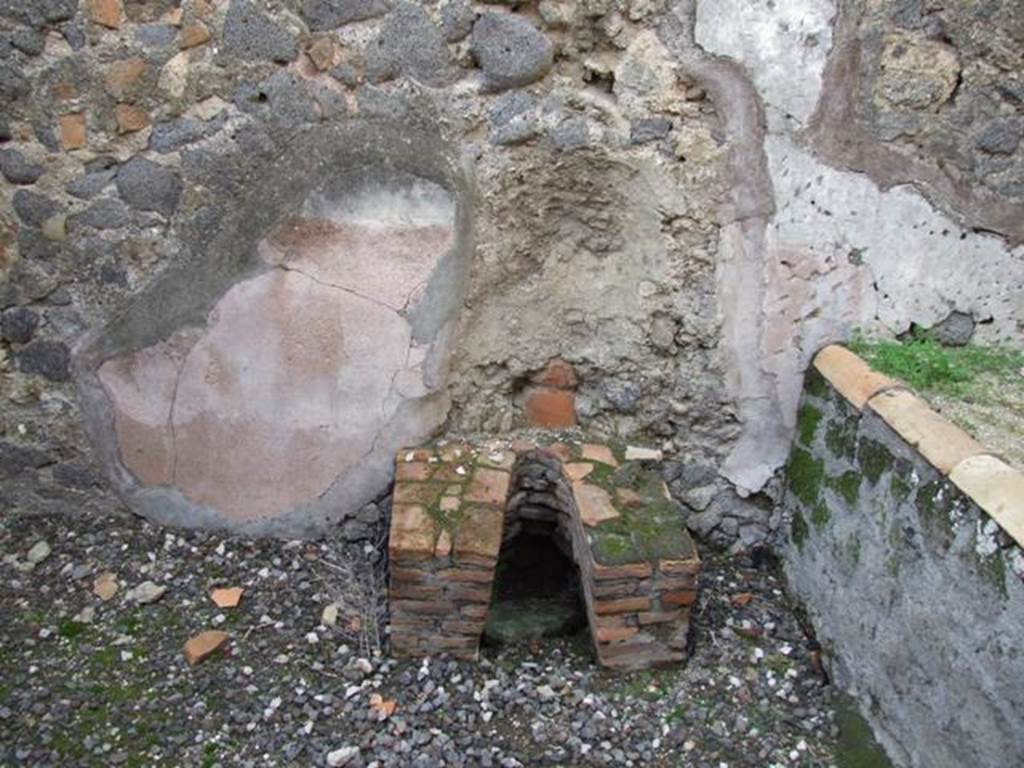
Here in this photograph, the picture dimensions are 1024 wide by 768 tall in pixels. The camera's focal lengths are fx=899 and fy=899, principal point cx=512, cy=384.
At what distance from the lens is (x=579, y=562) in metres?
2.76

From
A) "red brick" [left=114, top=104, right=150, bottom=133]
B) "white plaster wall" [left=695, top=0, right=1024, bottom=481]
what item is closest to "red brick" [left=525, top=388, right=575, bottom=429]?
"white plaster wall" [left=695, top=0, right=1024, bottom=481]

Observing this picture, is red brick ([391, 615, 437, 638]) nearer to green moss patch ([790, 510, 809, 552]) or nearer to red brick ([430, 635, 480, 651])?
red brick ([430, 635, 480, 651])

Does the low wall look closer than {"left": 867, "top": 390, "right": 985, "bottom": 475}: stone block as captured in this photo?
Yes

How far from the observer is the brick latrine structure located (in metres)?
2.46

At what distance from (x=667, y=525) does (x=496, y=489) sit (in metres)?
0.51

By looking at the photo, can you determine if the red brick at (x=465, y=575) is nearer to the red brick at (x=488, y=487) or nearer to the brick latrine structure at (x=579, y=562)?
the brick latrine structure at (x=579, y=562)

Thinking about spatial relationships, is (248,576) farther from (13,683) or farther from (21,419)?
(21,419)

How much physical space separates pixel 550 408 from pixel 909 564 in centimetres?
123

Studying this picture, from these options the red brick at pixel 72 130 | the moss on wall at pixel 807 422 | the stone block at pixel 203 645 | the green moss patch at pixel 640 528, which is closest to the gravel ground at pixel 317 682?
the stone block at pixel 203 645

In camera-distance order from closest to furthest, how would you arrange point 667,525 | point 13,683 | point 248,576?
point 13,683, point 667,525, point 248,576

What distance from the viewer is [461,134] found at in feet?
8.48

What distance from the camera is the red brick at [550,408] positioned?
2980mm

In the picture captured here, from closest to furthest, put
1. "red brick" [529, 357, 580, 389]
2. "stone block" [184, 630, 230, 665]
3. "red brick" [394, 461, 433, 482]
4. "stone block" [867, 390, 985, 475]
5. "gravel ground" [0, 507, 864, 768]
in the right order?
"stone block" [867, 390, 985, 475], "gravel ground" [0, 507, 864, 768], "stone block" [184, 630, 230, 665], "red brick" [394, 461, 433, 482], "red brick" [529, 357, 580, 389]

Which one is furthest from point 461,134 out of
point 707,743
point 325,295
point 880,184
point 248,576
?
point 707,743
